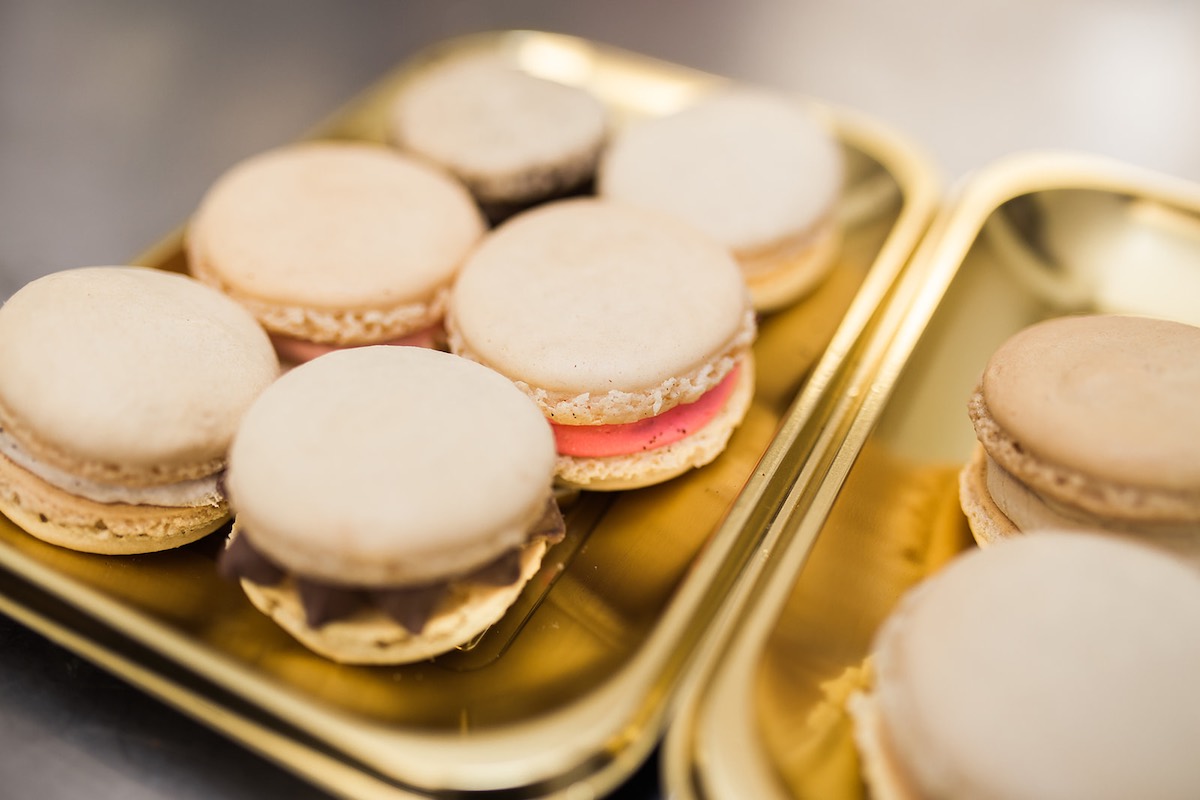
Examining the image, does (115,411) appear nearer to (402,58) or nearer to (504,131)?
(504,131)

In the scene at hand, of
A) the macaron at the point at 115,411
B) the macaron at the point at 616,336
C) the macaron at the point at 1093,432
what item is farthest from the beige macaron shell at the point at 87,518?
the macaron at the point at 1093,432

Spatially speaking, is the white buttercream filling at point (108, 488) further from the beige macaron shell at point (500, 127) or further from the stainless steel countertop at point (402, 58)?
the beige macaron shell at point (500, 127)

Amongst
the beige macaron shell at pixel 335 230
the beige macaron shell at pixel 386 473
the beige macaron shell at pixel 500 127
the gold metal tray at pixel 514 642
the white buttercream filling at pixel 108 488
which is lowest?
the gold metal tray at pixel 514 642

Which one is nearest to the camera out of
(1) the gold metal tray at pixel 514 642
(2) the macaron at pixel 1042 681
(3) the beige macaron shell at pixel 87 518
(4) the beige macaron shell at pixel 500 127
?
(2) the macaron at pixel 1042 681

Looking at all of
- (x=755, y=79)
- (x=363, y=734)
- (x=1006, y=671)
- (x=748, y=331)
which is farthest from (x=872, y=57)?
(x=363, y=734)

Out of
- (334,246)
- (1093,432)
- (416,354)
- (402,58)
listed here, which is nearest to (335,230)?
(334,246)

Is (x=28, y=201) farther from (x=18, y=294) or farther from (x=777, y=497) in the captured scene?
(x=777, y=497)
